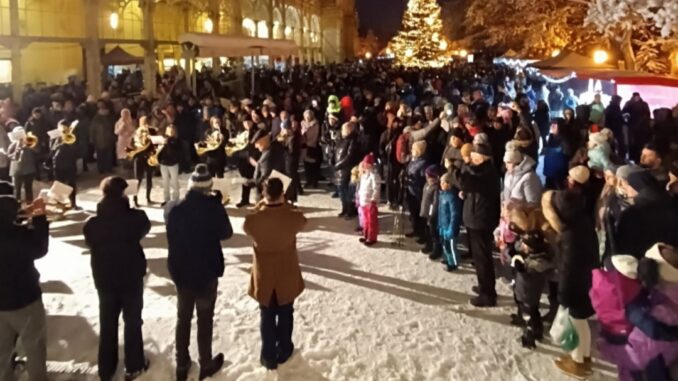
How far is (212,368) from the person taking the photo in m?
5.48

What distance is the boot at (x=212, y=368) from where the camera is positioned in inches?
213

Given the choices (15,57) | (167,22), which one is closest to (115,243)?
(15,57)

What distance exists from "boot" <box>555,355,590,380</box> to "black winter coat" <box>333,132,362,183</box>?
16.8 ft

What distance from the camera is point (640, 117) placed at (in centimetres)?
1317

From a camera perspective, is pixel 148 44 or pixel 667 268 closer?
pixel 667 268

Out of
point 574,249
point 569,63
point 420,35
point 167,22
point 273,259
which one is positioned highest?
point 420,35

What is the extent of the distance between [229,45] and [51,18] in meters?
7.41

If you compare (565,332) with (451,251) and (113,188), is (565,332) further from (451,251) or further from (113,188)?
(113,188)

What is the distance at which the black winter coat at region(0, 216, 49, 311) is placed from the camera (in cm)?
467

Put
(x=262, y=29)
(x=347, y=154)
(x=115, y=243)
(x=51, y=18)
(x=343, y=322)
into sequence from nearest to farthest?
1. (x=115, y=243)
2. (x=343, y=322)
3. (x=347, y=154)
4. (x=51, y=18)
5. (x=262, y=29)

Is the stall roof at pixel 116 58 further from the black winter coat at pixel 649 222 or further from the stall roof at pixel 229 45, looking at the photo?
the black winter coat at pixel 649 222

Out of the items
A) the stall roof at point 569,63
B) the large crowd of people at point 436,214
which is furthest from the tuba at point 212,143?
the stall roof at point 569,63

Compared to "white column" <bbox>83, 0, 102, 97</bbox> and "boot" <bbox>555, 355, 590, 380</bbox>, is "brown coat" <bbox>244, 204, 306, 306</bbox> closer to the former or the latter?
"boot" <bbox>555, 355, 590, 380</bbox>

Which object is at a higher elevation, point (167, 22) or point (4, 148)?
point (167, 22)
